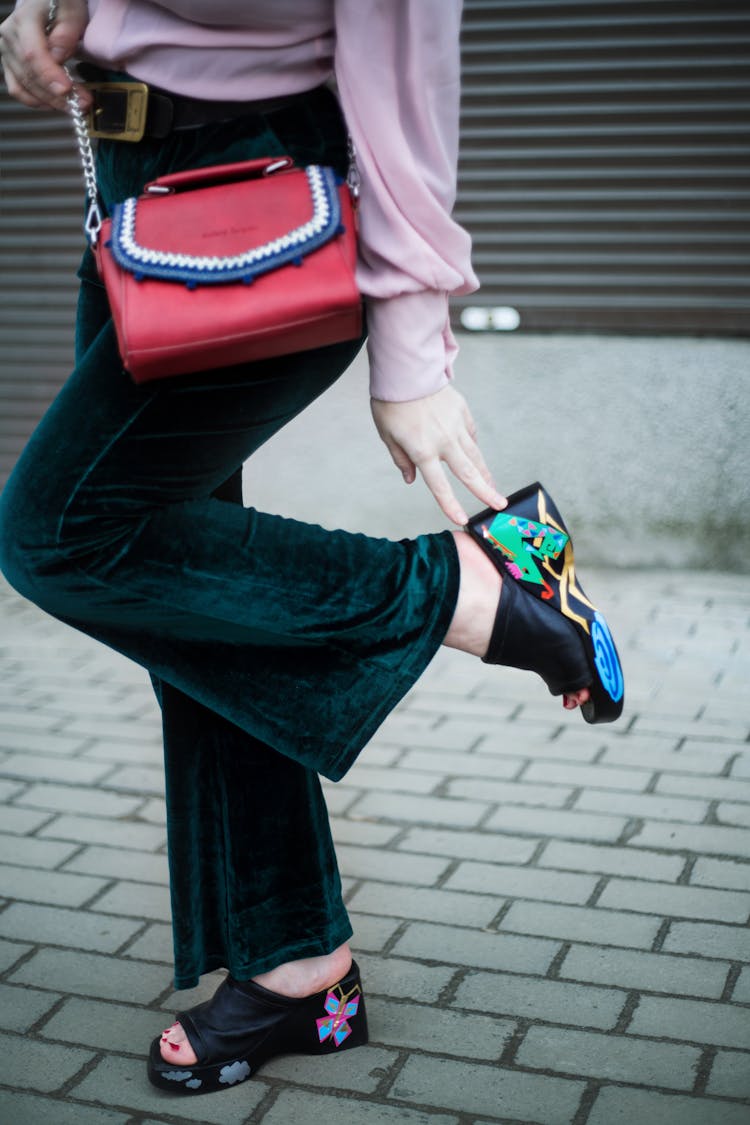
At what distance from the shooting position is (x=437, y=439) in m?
1.75

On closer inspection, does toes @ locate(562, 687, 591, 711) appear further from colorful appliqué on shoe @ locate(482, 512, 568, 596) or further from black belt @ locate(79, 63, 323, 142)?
black belt @ locate(79, 63, 323, 142)

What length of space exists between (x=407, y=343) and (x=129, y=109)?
0.46 m

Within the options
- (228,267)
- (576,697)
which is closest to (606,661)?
(576,697)

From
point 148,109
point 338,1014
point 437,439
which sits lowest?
point 338,1014

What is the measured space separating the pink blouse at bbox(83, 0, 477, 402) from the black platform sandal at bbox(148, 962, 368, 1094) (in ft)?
3.17

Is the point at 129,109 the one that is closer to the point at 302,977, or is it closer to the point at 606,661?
the point at 606,661

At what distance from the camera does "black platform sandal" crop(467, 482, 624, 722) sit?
5.94 feet

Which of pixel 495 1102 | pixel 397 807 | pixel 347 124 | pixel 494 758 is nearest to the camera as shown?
pixel 347 124

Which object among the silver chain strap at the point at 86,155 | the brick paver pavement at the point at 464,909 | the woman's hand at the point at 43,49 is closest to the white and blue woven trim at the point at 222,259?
the silver chain strap at the point at 86,155

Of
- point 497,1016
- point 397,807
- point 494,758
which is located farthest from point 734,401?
point 497,1016

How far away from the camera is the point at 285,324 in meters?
1.59

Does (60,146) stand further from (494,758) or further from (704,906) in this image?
(704,906)

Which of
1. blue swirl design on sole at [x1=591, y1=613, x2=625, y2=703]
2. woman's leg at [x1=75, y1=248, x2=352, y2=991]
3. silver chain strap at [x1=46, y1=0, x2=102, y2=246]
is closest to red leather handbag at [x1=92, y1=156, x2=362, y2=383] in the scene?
silver chain strap at [x1=46, y1=0, x2=102, y2=246]

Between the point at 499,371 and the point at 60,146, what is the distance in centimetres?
211
